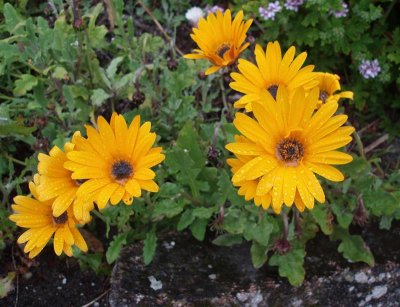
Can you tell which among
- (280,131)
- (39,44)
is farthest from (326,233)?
(39,44)

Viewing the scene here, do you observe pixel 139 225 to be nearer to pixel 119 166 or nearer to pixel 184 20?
pixel 119 166

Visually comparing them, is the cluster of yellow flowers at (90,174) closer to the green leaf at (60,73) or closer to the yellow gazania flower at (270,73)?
the yellow gazania flower at (270,73)

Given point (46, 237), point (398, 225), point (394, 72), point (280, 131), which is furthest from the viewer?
point (394, 72)

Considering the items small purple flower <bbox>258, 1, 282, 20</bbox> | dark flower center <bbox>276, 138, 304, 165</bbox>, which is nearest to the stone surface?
dark flower center <bbox>276, 138, 304, 165</bbox>

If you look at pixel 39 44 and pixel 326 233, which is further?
pixel 39 44

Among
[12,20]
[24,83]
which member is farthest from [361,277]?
[12,20]

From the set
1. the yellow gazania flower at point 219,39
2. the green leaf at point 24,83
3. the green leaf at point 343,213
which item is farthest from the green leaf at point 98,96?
the green leaf at point 343,213

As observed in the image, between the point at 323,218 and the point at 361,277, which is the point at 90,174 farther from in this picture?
the point at 361,277

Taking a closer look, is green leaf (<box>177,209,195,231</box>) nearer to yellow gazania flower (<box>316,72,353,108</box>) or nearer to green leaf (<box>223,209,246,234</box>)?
green leaf (<box>223,209,246,234</box>)
